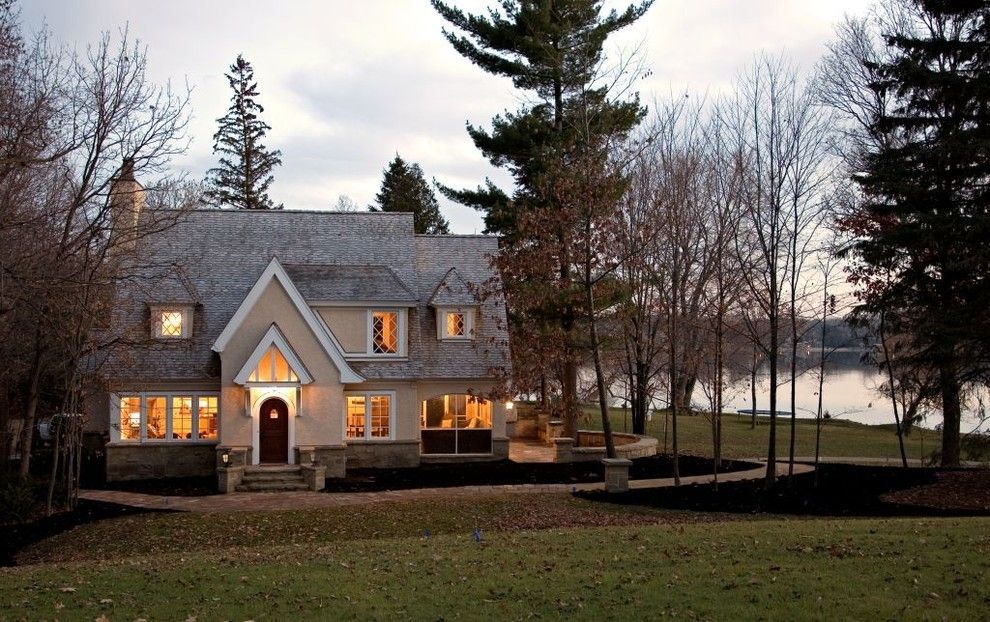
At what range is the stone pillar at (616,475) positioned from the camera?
806 inches

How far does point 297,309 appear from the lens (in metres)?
24.6

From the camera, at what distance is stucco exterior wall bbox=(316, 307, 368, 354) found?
26.6 m

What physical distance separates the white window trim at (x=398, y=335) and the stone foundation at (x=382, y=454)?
2.71 m

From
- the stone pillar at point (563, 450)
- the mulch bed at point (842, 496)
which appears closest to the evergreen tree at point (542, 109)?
the stone pillar at point (563, 450)

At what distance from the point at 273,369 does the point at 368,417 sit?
3592mm

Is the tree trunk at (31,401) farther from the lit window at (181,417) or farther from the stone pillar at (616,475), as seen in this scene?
the stone pillar at (616,475)

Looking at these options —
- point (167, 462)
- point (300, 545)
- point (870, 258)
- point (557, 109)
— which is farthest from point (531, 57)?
point (300, 545)

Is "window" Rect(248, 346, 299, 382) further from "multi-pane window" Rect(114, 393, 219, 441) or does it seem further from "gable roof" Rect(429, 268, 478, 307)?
"gable roof" Rect(429, 268, 478, 307)

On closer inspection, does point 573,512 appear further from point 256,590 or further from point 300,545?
point 256,590

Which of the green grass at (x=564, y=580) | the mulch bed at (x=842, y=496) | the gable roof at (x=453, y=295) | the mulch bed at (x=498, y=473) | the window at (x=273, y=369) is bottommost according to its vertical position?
the mulch bed at (x=498, y=473)

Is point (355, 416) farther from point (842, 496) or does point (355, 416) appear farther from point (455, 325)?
point (842, 496)

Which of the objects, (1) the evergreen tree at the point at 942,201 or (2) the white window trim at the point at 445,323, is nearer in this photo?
(1) the evergreen tree at the point at 942,201

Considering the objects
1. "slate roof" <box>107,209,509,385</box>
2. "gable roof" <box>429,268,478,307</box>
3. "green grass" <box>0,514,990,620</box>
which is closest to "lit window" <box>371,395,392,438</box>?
"slate roof" <box>107,209,509,385</box>

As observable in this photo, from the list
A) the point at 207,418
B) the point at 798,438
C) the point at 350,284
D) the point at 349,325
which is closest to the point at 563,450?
the point at 349,325
